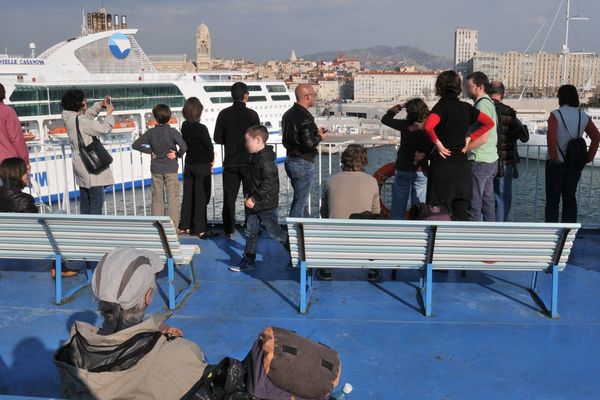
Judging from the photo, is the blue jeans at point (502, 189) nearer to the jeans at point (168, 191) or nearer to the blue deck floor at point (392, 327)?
the blue deck floor at point (392, 327)

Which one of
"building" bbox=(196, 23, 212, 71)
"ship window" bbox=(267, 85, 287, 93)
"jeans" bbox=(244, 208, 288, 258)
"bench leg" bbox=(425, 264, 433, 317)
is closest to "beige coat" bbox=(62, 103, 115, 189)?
"jeans" bbox=(244, 208, 288, 258)

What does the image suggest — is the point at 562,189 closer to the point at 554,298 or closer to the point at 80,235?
the point at 554,298

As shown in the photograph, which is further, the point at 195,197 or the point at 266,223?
the point at 195,197

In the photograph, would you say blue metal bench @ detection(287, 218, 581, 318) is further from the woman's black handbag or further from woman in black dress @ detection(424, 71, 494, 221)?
the woman's black handbag

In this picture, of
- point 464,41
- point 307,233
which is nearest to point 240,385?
point 307,233

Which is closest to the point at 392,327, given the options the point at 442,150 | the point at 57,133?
the point at 442,150

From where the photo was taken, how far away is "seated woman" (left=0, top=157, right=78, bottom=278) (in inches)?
185

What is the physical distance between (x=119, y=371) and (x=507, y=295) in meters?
3.36

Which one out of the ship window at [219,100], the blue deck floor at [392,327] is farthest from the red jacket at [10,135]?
the ship window at [219,100]

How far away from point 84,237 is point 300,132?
1.98 m

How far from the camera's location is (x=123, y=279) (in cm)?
205

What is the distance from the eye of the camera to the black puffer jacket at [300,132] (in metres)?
5.12

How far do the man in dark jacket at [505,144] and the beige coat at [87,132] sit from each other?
345 centimetres

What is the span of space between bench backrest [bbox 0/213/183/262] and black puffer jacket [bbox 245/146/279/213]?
3.07 ft
